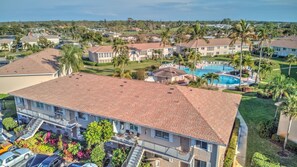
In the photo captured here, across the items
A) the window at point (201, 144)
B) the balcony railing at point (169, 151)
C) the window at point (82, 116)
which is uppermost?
the window at point (82, 116)

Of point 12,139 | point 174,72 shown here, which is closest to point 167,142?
point 12,139

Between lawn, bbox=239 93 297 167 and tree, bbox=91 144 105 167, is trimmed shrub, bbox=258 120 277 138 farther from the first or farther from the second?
tree, bbox=91 144 105 167

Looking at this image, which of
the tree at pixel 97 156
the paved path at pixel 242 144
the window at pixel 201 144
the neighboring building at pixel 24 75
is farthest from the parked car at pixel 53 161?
the neighboring building at pixel 24 75

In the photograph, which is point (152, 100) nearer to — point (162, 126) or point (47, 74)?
point (162, 126)

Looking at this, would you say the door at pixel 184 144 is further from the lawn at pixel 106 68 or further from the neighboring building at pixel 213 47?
the neighboring building at pixel 213 47

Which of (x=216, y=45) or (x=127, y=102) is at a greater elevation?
(x=216, y=45)

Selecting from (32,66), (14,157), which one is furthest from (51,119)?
(32,66)

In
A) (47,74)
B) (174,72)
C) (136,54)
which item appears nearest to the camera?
(47,74)
